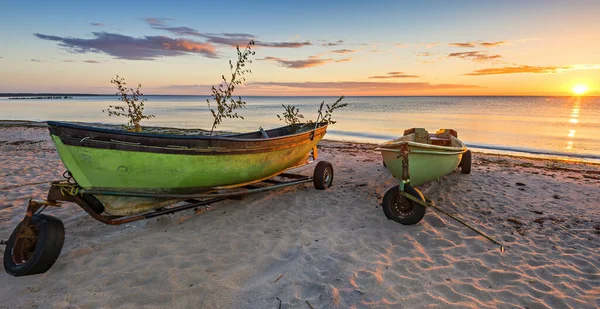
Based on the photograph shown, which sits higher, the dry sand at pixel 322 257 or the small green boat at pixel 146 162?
the small green boat at pixel 146 162

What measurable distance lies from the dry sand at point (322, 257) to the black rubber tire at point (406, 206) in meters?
0.15

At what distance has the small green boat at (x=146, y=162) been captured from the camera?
14.1ft

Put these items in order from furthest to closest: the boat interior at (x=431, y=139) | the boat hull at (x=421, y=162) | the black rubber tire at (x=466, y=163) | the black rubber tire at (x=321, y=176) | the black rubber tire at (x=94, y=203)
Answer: the black rubber tire at (x=466, y=163), the boat interior at (x=431, y=139), the black rubber tire at (x=321, y=176), the boat hull at (x=421, y=162), the black rubber tire at (x=94, y=203)

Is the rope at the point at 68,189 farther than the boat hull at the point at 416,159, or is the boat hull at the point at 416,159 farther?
the boat hull at the point at 416,159

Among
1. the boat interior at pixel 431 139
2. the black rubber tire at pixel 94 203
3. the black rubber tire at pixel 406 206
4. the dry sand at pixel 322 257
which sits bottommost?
the dry sand at pixel 322 257

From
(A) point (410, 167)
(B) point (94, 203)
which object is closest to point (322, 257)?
(A) point (410, 167)

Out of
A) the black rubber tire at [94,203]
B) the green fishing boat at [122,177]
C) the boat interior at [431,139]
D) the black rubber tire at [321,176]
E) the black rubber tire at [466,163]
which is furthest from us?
the black rubber tire at [466,163]

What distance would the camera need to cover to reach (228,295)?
12.1 ft

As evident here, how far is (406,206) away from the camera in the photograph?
19.3ft

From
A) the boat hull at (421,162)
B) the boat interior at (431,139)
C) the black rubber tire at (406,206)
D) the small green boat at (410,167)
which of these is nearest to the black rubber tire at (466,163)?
the boat interior at (431,139)

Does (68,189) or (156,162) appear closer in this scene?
(68,189)

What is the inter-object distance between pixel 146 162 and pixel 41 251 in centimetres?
168

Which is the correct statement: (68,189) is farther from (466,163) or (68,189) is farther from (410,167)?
(466,163)

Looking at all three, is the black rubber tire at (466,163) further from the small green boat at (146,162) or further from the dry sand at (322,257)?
the small green boat at (146,162)
